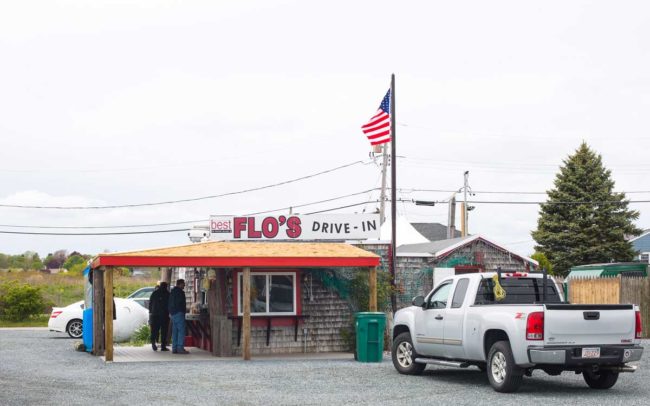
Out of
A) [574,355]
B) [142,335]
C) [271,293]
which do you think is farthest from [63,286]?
[574,355]

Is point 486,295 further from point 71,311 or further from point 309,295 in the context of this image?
point 71,311

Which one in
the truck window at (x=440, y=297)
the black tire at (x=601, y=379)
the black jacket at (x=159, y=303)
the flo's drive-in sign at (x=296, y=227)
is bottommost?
the black tire at (x=601, y=379)

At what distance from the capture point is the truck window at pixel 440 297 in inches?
703

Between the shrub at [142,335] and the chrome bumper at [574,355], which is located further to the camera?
the shrub at [142,335]

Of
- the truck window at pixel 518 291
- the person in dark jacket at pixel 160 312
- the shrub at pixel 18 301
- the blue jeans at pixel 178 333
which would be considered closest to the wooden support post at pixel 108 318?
the blue jeans at pixel 178 333

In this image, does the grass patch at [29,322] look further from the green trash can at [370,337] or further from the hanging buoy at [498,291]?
the hanging buoy at [498,291]

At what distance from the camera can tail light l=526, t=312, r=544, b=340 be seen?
49.6ft

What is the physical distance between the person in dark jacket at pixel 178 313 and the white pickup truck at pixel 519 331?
7.77 m

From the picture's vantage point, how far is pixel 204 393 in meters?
15.6

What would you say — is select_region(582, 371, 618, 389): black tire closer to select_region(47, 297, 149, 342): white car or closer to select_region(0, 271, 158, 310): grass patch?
select_region(47, 297, 149, 342): white car

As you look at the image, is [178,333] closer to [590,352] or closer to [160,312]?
[160,312]

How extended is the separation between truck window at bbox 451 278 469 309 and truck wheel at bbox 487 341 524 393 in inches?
55.6

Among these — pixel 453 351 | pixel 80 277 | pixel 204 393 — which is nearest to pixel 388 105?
pixel 453 351

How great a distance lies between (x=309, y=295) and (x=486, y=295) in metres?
9.29
